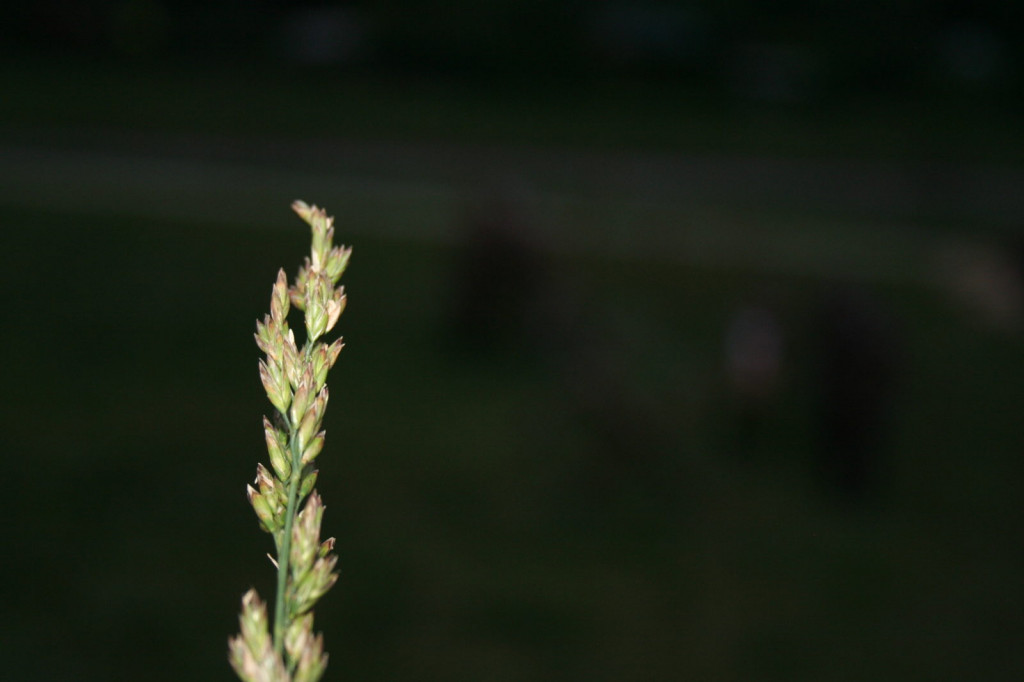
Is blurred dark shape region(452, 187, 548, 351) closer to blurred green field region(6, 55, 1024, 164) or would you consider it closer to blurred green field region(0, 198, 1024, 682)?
blurred green field region(0, 198, 1024, 682)

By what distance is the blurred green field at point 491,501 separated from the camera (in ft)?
22.8

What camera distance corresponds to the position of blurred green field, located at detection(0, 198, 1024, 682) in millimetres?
6949

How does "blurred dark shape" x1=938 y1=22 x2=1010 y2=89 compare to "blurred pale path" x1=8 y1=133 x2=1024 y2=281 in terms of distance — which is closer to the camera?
"blurred pale path" x1=8 y1=133 x2=1024 y2=281

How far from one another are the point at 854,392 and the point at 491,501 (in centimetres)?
293

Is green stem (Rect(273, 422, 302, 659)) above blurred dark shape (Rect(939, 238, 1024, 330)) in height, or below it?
below

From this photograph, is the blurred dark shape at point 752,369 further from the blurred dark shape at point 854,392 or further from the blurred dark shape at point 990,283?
the blurred dark shape at point 990,283

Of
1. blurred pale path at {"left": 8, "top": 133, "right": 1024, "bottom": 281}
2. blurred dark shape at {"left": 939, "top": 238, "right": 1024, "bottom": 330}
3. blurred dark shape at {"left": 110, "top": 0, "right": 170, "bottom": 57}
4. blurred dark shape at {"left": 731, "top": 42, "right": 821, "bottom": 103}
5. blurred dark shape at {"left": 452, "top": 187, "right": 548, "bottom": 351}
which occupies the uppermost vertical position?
blurred dark shape at {"left": 731, "top": 42, "right": 821, "bottom": 103}

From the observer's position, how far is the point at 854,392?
859cm

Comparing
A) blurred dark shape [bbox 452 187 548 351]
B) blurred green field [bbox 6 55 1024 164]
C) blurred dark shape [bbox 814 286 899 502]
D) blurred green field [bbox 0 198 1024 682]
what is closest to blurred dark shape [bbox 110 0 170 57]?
blurred green field [bbox 6 55 1024 164]

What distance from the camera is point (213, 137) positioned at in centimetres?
2012

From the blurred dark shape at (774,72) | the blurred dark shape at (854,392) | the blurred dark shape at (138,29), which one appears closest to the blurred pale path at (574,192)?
the blurred dark shape at (854,392)

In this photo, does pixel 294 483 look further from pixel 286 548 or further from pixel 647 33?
pixel 647 33

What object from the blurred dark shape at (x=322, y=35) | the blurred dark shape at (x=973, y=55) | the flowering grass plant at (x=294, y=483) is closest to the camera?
the flowering grass plant at (x=294, y=483)

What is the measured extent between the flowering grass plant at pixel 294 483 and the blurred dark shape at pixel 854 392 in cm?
795
